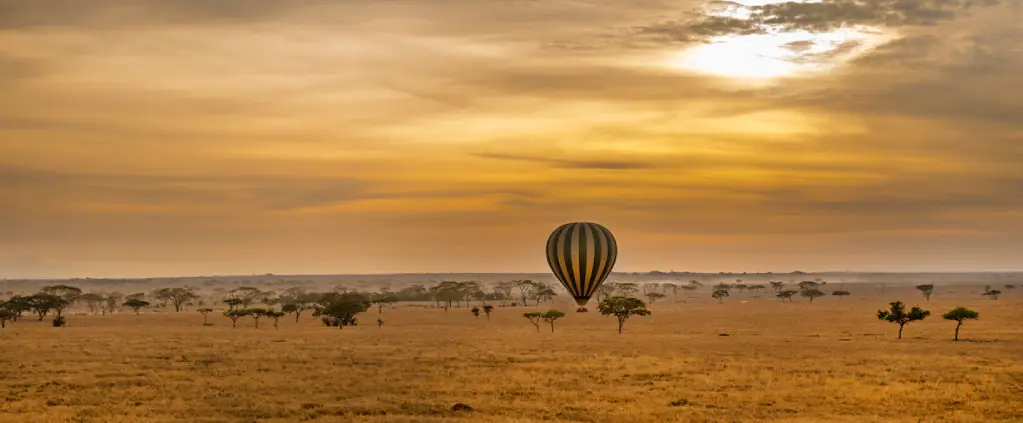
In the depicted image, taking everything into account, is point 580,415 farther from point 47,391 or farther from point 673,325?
point 673,325

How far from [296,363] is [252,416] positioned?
74.9ft

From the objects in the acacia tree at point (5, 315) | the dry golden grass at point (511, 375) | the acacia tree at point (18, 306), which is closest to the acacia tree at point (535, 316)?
the dry golden grass at point (511, 375)

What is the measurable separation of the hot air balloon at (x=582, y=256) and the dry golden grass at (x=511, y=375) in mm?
5084

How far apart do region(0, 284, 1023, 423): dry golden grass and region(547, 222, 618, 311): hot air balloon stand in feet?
16.7

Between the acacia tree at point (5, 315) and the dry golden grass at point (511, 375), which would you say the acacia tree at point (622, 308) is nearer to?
the dry golden grass at point (511, 375)

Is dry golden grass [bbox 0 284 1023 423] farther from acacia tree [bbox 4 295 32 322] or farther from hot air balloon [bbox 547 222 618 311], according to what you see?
acacia tree [bbox 4 295 32 322]

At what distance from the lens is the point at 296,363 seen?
6925cm

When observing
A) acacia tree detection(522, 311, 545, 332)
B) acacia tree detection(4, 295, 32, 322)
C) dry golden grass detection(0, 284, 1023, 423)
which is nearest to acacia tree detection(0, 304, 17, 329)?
acacia tree detection(4, 295, 32, 322)

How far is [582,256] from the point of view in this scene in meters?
73.4

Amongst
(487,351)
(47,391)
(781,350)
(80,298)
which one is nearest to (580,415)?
(47,391)

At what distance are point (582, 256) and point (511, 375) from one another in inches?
552

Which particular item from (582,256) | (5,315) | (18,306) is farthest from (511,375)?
(18,306)

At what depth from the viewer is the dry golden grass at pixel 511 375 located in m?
47.6

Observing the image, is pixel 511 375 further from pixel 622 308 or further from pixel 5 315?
pixel 5 315
